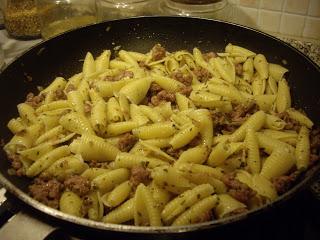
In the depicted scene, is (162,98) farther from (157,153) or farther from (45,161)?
(45,161)

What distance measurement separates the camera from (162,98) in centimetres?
119

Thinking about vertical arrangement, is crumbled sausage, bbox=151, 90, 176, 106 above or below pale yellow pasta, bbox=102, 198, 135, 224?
above

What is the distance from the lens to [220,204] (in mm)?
808

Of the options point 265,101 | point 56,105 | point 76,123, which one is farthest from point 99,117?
point 265,101

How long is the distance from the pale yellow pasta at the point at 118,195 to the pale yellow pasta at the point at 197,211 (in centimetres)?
15

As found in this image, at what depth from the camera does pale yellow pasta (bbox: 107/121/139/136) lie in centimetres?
104

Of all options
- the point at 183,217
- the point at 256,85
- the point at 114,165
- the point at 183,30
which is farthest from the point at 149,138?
the point at 183,30

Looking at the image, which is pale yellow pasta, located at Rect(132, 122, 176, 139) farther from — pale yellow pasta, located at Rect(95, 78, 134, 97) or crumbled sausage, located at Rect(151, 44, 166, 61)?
crumbled sausage, located at Rect(151, 44, 166, 61)

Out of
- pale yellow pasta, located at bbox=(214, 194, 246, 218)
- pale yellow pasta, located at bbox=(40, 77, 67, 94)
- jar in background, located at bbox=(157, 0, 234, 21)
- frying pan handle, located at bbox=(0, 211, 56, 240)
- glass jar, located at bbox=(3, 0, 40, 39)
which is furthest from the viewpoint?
glass jar, located at bbox=(3, 0, 40, 39)

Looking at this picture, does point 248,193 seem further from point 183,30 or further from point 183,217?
point 183,30

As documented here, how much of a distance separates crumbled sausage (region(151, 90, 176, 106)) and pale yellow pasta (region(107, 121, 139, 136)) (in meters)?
0.16

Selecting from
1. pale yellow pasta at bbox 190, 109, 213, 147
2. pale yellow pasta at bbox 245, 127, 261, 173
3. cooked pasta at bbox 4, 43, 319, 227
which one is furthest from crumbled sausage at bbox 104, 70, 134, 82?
pale yellow pasta at bbox 245, 127, 261, 173

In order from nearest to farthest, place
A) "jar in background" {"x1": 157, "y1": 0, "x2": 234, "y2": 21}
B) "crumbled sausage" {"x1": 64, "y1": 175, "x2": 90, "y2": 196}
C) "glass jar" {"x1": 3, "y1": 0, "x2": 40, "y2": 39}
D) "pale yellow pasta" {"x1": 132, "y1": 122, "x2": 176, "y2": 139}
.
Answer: "crumbled sausage" {"x1": 64, "y1": 175, "x2": 90, "y2": 196} → "pale yellow pasta" {"x1": 132, "y1": 122, "x2": 176, "y2": 139} → "jar in background" {"x1": 157, "y1": 0, "x2": 234, "y2": 21} → "glass jar" {"x1": 3, "y1": 0, "x2": 40, "y2": 39}

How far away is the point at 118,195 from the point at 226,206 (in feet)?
0.79
